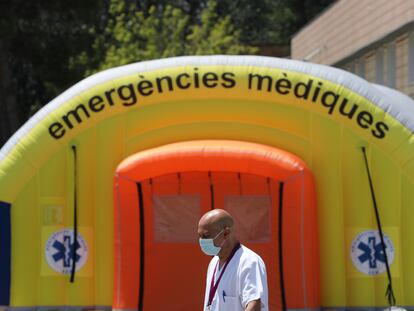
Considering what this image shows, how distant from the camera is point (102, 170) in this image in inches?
334

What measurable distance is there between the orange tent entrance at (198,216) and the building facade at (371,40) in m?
4.61

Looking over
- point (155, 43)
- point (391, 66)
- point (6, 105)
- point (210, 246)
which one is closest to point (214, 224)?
point (210, 246)

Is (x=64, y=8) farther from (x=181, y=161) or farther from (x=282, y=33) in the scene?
(x=282, y=33)

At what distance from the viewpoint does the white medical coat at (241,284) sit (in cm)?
486

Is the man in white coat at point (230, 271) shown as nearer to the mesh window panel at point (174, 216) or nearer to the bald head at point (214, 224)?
the bald head at point (214, 224)

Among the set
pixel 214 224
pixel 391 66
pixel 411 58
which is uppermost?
pixel 391 66

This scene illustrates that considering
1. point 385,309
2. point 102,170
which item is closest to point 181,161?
point 102,170

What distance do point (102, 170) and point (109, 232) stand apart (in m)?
0.57

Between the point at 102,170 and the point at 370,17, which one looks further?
the point at 370,17

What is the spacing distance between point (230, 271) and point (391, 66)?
370 inches

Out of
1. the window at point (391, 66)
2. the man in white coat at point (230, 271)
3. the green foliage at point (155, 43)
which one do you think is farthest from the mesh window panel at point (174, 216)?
the green foliage at point (155, 43)

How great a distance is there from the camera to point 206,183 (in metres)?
8.63

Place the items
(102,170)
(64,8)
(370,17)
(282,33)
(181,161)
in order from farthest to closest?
(282,33) → (64,8) → (370,17) → (102,170) → (181,161)

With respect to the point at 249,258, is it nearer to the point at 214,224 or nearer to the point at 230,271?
the point at 230,271
